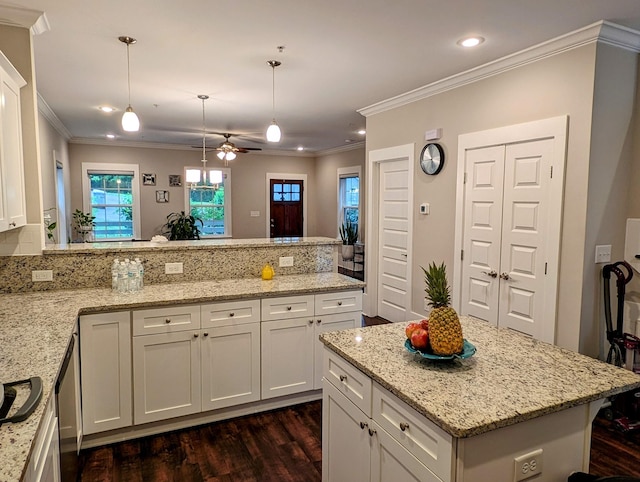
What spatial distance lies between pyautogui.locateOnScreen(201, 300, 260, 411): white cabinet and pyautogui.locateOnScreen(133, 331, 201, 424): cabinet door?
70mm

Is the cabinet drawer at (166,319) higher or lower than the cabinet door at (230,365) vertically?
higher

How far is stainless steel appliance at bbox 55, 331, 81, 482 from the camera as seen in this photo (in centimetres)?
168

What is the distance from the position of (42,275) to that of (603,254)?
389 cm

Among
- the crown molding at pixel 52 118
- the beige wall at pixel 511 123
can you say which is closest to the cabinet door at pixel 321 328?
the beige wall at pixel 511 123

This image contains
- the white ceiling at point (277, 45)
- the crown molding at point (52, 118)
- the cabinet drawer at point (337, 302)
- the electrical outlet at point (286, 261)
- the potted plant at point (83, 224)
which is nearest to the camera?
the white ceiling at point (277, 45)

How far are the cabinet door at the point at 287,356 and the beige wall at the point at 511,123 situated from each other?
180cm

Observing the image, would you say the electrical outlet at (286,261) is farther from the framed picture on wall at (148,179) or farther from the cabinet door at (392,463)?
the framed picture on wall at (148,179)

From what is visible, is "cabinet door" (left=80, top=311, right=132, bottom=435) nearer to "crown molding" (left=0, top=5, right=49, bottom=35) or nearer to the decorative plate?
the decorative plate

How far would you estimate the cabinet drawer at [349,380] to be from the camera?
1595 mm

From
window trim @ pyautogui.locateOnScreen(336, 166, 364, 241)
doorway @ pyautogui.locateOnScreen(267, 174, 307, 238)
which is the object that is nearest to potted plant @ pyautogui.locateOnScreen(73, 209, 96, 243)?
doorway @ pyautogui.locateOnScreen(267, 174, 307, 238)

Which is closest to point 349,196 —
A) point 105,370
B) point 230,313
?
point 230,313

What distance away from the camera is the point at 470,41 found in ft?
9.93

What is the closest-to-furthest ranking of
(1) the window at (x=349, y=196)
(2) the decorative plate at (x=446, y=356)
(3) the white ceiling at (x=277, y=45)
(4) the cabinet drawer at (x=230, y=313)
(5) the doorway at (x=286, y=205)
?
(2) the decorative plate at (x=446, y=356)
(3) the white ceiling at (x=277, y=45)
(4) the cabinet drawer at (x=230, y=313)
(1) the window at (x=349, y=196)
(5) the doorway at (x=286, y=205)

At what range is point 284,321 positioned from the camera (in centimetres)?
297
